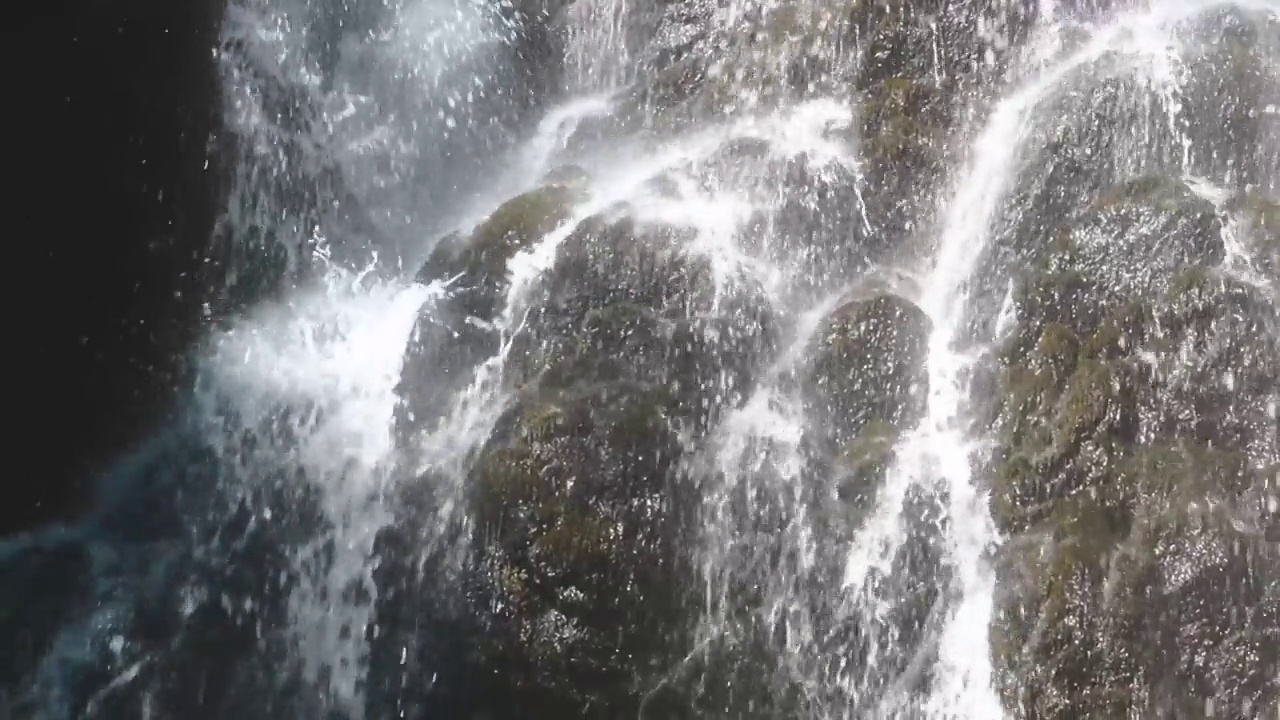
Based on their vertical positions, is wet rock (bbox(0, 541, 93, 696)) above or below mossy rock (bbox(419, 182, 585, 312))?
below

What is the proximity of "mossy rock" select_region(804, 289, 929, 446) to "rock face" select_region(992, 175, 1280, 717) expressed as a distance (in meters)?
0.60

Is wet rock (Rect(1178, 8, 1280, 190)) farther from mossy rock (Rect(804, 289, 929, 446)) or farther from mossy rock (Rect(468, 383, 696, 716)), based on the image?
mossy rock (Rect(468, 383, 696, 716))

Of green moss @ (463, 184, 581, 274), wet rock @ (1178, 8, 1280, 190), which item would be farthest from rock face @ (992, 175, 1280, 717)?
green moss @ (463, 184, 581, 274)

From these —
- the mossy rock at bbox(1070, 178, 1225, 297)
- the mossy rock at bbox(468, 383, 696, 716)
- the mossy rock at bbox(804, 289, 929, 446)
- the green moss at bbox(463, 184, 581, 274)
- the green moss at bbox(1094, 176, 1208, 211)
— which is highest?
the green moss at bbox(463, 184, 581, 274)

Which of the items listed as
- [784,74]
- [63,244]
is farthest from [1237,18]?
[63,244]

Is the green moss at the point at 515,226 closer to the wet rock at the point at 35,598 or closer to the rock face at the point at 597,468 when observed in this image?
the rock face at the point at 597,468

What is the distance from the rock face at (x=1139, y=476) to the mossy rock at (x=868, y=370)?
604 millimetres

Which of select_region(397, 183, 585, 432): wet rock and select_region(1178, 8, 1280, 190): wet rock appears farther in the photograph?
select_region(397, 183, 585, 432): wet rock

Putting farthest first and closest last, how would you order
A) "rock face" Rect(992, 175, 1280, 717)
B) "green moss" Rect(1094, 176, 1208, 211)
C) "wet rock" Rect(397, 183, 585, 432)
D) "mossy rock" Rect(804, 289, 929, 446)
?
1. "wet rock" Rect(397, 183, 585, 432)
2. "mossy rock" Rect(804, 289, 929, 446)
3. "green moss" Rect(1094, 176, 1208, 211)
4. "rock face" Rect(992, 175, 1280, 717)

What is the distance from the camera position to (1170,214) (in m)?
7.05

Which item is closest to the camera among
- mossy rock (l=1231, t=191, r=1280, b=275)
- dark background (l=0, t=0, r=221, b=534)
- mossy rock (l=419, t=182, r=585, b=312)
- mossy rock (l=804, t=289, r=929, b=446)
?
mossy rock (l=1231, t=191, r=1280, b=275)

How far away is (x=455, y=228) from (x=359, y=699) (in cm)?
391

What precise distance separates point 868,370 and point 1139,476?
5.86 feet

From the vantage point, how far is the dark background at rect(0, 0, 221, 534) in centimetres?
874
